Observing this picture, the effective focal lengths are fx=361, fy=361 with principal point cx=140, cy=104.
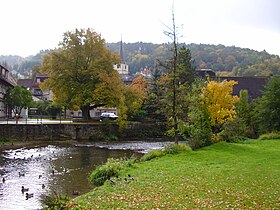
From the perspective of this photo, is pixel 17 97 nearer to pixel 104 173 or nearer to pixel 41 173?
pixel 41 173

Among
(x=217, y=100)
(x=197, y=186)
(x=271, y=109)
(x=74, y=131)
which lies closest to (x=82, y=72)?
Result: (x=74, y=131)

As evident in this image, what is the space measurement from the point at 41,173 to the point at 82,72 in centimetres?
2840

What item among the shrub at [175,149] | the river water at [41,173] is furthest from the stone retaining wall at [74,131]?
the shrub at [175,149]

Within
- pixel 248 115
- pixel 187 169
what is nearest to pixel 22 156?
pixel 187 169

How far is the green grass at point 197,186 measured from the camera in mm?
11406

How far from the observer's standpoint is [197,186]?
46.1ft

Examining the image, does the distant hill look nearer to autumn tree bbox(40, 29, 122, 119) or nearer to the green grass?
autumn tree bbox(40, 29, 122, 119)

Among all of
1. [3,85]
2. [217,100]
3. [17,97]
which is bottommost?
[217,100]

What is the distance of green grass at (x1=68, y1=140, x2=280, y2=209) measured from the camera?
11.4m

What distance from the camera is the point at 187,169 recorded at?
60.2ft

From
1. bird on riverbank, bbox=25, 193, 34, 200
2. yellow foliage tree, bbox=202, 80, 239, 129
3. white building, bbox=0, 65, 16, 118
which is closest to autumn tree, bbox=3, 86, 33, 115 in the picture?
white building, bbox=0, 65, 16, 118

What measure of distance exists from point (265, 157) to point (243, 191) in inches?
378

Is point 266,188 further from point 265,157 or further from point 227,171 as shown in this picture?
point 265,157

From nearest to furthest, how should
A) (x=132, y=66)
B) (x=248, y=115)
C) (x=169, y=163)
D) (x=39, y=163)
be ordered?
(x=169, y=163) < (x=39, y=163) < (x=248, y=115) < (x=132, y=66)
